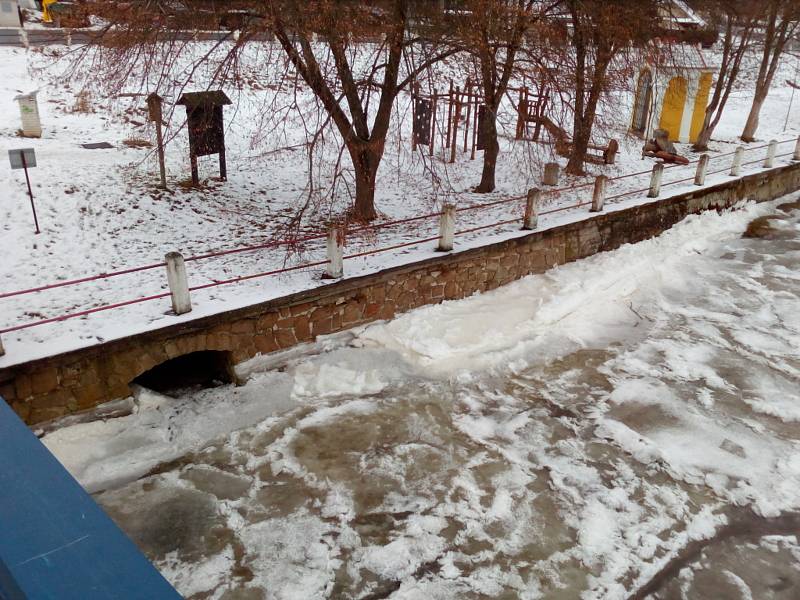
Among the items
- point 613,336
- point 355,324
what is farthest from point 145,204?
point 613,336

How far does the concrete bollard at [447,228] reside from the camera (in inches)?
404

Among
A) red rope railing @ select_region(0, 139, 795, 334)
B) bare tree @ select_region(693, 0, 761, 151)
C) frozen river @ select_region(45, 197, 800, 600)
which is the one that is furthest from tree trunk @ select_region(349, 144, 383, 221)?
bare tree @ select_region(693, 0, 761, 151)

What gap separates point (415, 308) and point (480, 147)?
8271 millimetres

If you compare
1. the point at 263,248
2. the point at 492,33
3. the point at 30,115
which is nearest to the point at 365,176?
the point at 263,248

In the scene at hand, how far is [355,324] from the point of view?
9609 mm

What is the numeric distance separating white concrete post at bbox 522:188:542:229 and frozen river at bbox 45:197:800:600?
57.3 inches

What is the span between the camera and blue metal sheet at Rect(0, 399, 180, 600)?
3.15 metres

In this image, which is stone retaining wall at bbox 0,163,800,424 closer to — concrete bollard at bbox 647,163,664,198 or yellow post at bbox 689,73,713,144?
concrete bollard at bbox 647,163,664,198

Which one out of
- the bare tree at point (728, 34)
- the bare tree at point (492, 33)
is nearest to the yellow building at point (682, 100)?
the bare tree at point (728, 34)

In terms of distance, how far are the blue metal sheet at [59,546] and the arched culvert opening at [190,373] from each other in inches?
175

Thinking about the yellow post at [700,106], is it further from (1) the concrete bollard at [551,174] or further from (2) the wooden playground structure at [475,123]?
(1) the concrete bollard at [551,174]

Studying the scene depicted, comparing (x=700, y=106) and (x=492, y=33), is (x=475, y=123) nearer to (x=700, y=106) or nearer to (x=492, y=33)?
(x=492, y=33)

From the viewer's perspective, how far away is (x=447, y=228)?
1039 centimetres

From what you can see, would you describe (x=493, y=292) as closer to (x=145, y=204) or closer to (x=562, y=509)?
(x=562, y=509)
